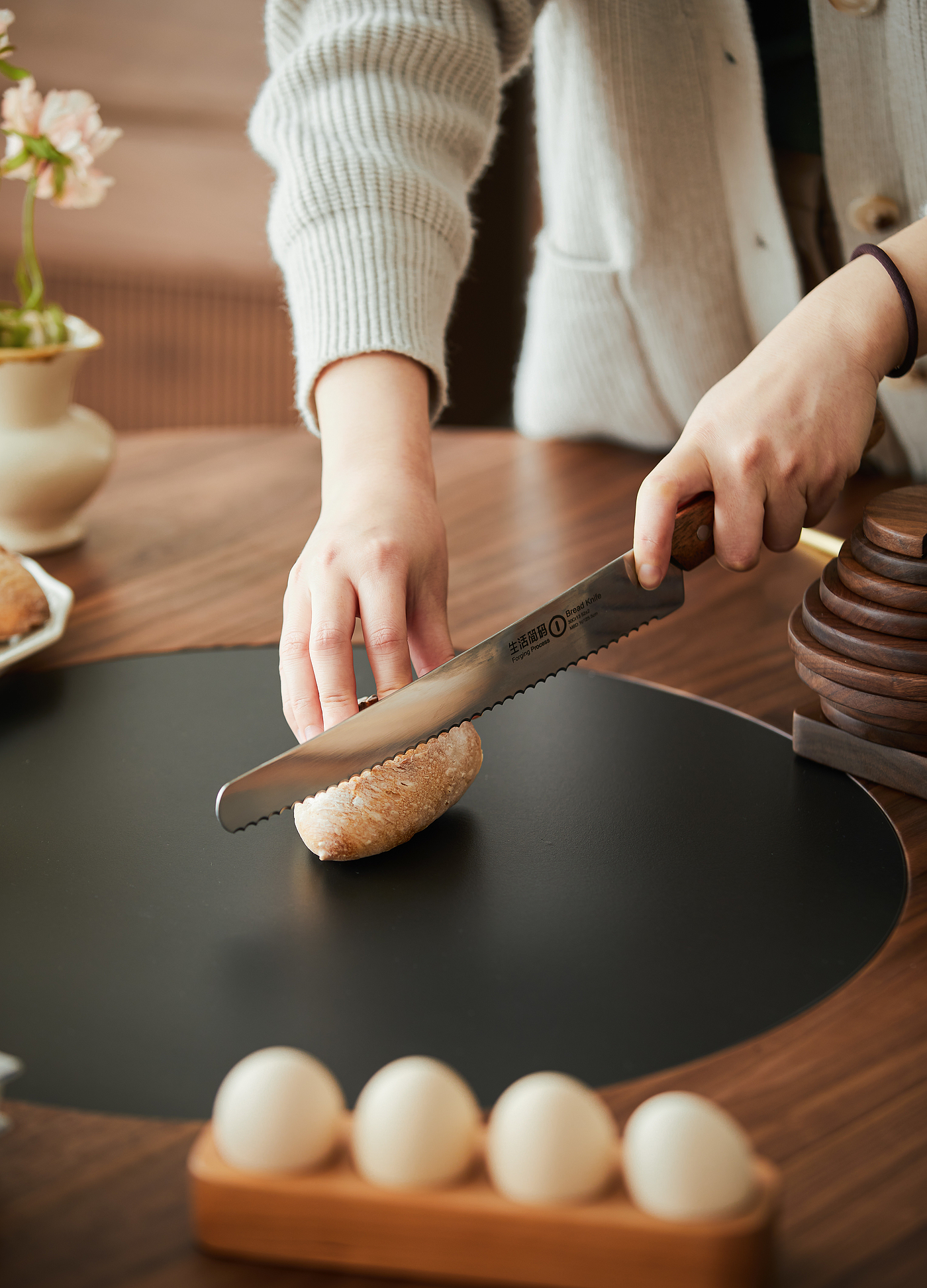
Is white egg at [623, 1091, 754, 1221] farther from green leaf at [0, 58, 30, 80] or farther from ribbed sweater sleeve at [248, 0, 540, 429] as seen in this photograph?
green leaf at [0, 58, 30, 80]

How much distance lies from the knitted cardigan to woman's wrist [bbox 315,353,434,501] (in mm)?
15

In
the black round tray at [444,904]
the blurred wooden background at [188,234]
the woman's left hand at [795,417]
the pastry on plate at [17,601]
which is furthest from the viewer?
the blurred wooden background at [188,234]

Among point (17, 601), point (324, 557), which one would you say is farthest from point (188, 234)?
point (324, 557)

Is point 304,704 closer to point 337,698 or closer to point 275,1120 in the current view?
point 337,698

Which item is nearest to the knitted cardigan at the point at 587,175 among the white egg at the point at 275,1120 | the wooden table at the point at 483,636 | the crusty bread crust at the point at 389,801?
the wooden table at the point at 483,636

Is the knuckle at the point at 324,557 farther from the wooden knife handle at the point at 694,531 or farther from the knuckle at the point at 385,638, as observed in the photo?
the wooden knife handle at the point at 694,531

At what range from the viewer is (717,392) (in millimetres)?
771

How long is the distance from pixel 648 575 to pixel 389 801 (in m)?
0.21

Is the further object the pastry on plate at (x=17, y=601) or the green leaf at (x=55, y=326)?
the green leaf at (x=55, y=326)

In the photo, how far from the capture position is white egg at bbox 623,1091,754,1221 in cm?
36

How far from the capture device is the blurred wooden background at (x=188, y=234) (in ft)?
9.07

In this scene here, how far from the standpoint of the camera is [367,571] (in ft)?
2.37

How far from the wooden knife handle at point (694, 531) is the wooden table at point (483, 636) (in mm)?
138

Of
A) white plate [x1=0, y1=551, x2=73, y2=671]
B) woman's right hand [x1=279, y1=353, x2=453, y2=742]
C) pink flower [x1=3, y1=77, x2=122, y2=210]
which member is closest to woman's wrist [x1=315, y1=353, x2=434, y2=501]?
woman's right hand [x1=279, y1=353, x2=453, y2=742]
